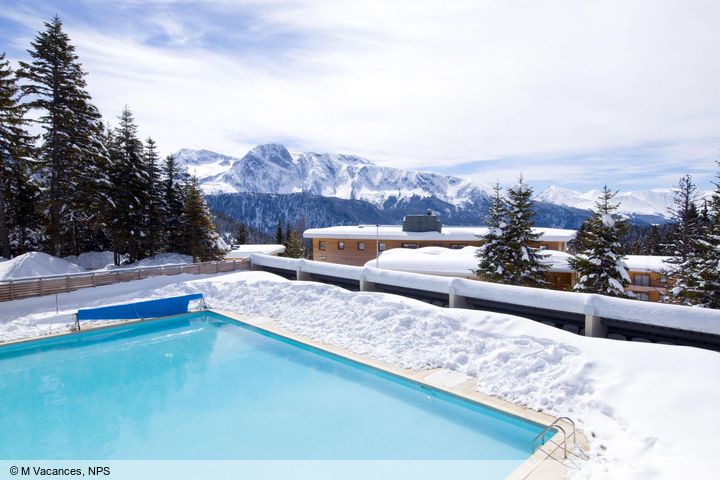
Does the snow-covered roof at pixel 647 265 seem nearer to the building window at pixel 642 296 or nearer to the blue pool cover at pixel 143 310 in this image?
the building window at pixel 642 296

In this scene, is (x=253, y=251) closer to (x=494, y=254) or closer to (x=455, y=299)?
(x=494, y=254)

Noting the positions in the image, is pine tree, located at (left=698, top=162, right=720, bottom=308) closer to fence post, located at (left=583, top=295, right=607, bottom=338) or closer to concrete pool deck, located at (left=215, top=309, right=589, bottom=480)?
fence post, located at (left=583, top=295, right=607, bottom=338)

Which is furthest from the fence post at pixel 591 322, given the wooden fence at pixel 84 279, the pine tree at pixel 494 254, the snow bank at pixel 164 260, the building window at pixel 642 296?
the snow bank at pixel 164 260

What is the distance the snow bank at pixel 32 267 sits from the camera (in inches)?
688

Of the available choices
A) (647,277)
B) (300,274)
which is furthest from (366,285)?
(647,277)

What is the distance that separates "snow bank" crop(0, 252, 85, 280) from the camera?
57.4ft

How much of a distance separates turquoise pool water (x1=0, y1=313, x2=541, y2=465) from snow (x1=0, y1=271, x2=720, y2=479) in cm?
85

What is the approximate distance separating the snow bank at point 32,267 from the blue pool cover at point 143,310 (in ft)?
19.8

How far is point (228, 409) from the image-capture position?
8.63m

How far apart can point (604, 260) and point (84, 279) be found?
22083mm

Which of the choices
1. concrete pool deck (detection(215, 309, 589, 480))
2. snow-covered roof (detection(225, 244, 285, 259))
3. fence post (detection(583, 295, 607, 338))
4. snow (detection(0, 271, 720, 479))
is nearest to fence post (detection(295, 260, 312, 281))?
snow (detection(0, 271, 720, 479))

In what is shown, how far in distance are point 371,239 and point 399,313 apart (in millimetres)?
20830

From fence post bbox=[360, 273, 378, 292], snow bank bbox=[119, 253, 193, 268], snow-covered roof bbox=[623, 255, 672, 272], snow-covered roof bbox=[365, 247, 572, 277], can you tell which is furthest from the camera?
snow bank bbox=[119, 253, 193, 268]

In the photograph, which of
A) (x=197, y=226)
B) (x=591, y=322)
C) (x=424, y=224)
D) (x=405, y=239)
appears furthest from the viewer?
(x=424, y=224)
